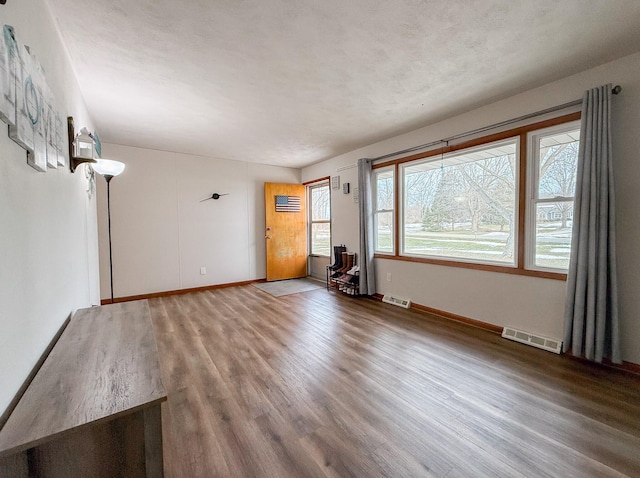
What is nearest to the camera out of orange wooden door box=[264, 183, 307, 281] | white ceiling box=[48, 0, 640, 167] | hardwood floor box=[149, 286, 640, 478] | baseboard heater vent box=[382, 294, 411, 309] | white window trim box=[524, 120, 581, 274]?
hardwood floor box=[149, 286, 640, 478]

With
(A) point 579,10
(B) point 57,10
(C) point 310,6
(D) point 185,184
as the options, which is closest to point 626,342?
(A) point 579,10

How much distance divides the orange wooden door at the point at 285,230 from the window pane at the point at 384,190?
213cm

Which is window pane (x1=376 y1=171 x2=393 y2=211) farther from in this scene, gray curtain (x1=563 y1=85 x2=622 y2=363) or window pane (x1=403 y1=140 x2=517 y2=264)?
gray curtain (x1=563 y1=85 x2=622 y2=363)

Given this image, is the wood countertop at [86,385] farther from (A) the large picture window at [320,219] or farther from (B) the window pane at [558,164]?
(A) the large picture window at [320,219]

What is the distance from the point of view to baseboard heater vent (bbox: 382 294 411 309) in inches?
152

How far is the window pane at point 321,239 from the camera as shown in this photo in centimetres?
571

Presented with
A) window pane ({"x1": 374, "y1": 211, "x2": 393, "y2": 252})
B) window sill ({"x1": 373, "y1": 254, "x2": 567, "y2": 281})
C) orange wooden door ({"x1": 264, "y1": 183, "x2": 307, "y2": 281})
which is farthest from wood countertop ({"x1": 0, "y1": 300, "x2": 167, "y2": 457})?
orange wooden door ({"x1": 264, "y1": 183, "x2": 307, "y2": 281})

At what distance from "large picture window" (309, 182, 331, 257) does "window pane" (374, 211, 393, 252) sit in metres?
1.36

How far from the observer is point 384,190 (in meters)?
4.32

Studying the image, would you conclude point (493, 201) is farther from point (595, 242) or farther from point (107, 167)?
point (107, 167)

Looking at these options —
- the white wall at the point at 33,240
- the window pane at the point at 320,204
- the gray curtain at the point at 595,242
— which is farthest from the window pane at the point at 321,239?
the white wall at the point at 33,240

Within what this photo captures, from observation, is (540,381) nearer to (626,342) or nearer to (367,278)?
(626,342)

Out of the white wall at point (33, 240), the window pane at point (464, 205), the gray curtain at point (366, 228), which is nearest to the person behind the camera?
the white wall at point (33, 240)

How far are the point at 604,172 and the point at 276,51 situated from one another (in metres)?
2.73
